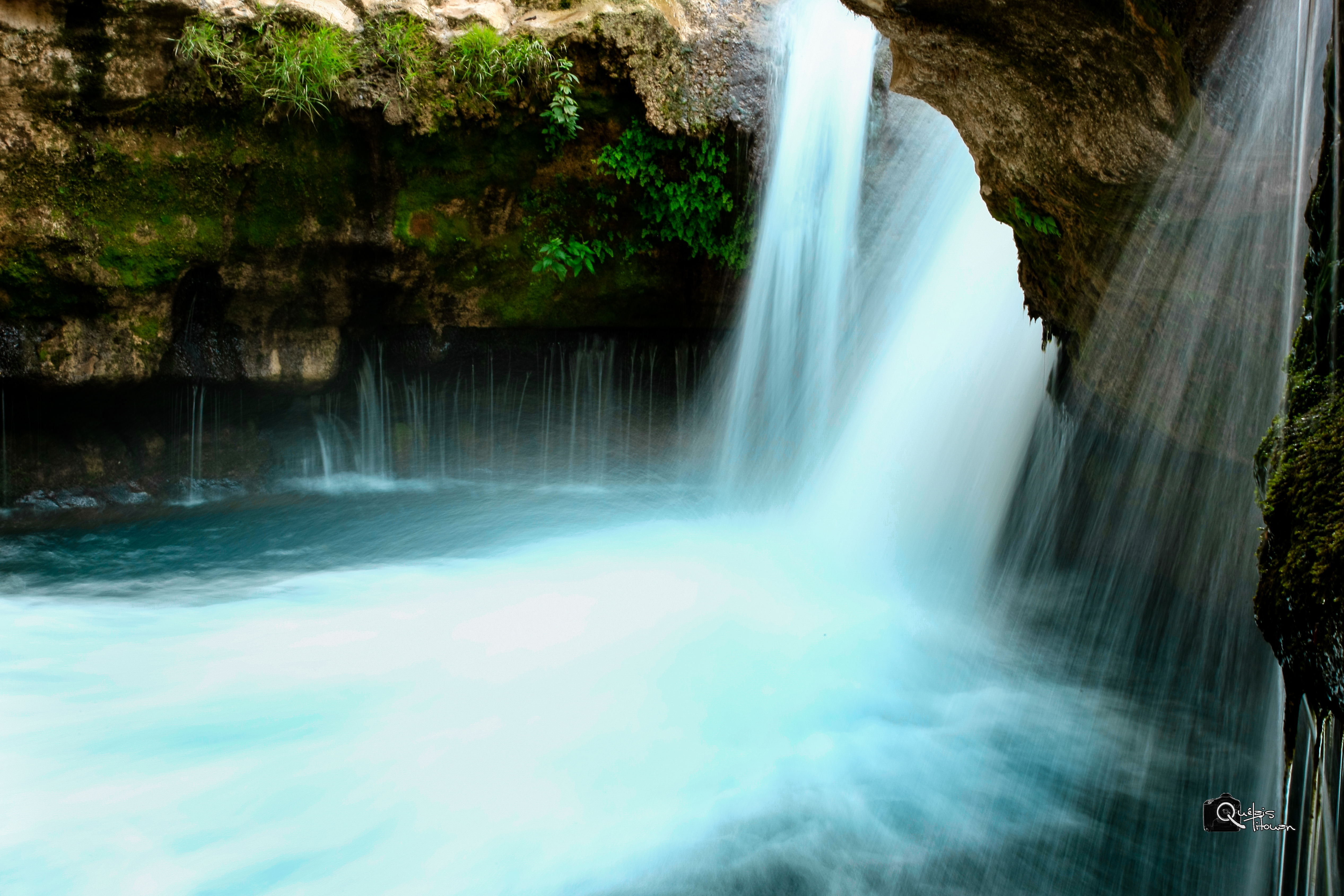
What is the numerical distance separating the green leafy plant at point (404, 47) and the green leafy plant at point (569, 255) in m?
1.51

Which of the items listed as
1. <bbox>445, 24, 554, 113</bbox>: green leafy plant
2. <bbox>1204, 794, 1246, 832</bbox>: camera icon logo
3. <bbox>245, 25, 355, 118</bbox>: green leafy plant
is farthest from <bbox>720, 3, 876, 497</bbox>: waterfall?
<bbox>1204, 794, 1246, 832</bbox>: camera icon logo

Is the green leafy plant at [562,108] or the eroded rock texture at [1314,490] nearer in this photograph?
the eroded rock texture at [1314,490]

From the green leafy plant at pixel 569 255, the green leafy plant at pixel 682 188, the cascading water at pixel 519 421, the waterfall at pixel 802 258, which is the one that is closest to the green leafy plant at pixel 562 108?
the green leafy plant at pixel 682 188

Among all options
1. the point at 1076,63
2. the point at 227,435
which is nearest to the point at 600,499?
the point at 227,435

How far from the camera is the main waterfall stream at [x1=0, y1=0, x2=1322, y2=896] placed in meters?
3.05

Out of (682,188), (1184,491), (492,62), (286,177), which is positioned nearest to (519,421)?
(682,188)

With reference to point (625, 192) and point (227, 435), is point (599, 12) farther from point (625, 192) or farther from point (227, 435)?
point (227, 435)

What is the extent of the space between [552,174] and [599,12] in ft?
3.98

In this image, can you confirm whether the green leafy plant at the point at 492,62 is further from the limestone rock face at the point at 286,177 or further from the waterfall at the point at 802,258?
the waterfall at the point at 802,258

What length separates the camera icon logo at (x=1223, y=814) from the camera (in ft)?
10.4

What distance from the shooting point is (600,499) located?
24.2 ft


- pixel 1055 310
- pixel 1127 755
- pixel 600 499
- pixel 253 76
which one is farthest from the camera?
pixel 600 499

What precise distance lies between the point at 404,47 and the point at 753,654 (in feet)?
15.1

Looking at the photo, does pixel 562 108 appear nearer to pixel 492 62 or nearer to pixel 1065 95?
pixel 492 62
